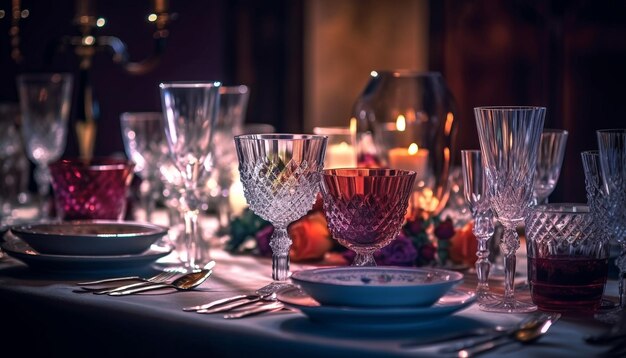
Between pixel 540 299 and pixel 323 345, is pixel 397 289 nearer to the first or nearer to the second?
pixel 323 345

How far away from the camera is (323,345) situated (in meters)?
1.15

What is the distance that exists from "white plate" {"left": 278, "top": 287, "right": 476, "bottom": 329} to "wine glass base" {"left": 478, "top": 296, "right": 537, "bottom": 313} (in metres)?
0.13

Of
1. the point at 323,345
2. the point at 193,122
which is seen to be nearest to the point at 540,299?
the point at 323,345

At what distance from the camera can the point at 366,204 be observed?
1419mm

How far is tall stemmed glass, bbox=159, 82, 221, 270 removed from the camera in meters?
1.82

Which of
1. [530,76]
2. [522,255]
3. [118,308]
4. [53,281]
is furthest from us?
[530,76]

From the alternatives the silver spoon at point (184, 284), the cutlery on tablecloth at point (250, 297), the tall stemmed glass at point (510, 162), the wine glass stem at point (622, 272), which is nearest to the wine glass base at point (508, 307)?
the tall stemmed glass at point (510, 162)

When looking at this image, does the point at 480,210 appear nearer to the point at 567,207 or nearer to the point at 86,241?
the point at 567,207

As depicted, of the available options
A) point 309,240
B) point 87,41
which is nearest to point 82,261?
point 309,240

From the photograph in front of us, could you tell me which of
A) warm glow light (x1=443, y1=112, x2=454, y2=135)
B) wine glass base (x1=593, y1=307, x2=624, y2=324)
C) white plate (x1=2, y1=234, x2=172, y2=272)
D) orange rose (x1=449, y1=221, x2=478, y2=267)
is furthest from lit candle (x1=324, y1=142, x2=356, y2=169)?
wine glass base (x1=593, y1=307, x2=624, y2=324)

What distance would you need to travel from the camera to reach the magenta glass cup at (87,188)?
6.46ft

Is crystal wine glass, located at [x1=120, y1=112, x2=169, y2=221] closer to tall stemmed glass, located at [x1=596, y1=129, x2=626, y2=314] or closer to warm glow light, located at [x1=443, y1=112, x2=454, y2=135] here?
warm glow light, located at [x1=443, y1=112, x2=454, y2=135]

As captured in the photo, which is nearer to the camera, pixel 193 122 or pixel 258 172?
pixel 258 172

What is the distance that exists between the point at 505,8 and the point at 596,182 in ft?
8.98
